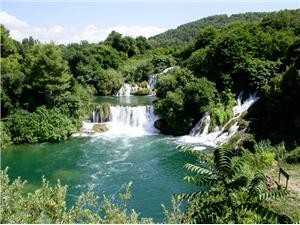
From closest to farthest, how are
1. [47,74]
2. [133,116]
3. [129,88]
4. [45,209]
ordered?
[45,209]
[47,74]
[133,116]
[129,88]

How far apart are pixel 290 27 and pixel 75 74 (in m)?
20.9

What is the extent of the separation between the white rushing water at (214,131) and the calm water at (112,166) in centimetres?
162

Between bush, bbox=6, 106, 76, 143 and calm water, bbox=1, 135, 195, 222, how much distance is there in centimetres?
71

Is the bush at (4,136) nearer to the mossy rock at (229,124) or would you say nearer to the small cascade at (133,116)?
the small cascade at (133,116)

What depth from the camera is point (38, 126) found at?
26875mm

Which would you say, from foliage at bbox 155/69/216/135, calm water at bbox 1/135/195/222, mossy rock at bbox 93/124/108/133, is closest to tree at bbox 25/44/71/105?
mossy rock at bbox 93/124/108/133

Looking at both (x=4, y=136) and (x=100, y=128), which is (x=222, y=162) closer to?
(x=4, y=136)

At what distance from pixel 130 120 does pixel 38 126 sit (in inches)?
262

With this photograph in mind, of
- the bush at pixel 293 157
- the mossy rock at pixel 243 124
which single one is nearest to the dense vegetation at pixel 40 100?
the mossy rock at pixel 243 124

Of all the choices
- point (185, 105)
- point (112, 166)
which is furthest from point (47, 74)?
point (112, 166)

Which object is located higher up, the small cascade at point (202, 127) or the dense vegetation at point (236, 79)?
the dense vegetation at point (236, 79)

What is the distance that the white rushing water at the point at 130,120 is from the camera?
2952cm

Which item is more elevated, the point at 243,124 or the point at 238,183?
the point at 238,183

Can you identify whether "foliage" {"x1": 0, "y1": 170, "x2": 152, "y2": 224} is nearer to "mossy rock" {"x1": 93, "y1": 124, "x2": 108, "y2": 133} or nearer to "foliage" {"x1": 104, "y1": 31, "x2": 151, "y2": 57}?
"mossy rock" {"x1": 93, "y1": 124, "x2": 108, "y2": 133}
